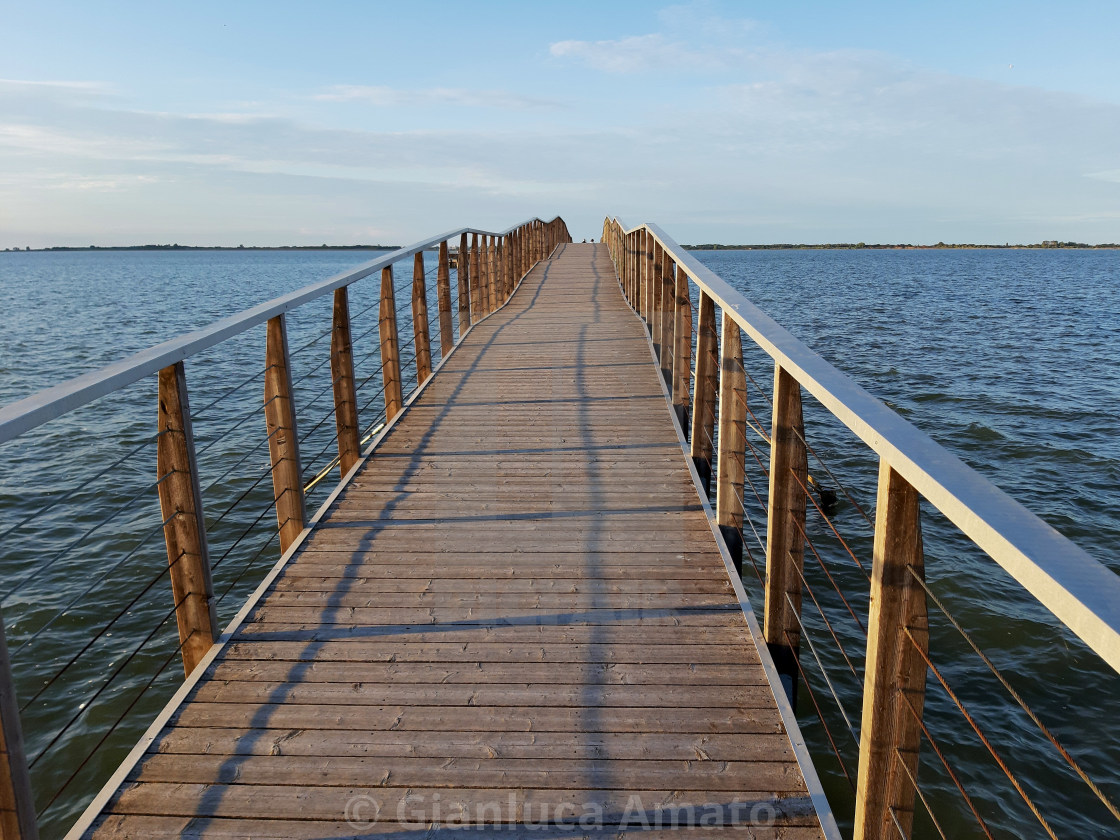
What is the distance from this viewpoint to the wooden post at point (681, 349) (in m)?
5.36

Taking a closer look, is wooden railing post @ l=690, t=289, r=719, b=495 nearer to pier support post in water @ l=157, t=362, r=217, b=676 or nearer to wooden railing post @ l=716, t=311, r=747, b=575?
wooden railing post @ l=716, t=311, r=747, b=575

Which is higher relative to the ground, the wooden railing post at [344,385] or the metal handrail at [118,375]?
the metal handrail at [118,375]

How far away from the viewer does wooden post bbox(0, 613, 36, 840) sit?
1.75 metres

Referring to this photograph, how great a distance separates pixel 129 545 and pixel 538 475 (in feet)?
16.8

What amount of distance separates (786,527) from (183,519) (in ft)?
6.66

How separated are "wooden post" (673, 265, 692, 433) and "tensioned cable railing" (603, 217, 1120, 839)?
16 millimetres

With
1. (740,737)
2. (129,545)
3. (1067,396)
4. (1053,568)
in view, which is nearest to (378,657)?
(740,737)

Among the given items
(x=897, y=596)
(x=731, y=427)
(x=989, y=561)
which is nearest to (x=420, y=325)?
(x=731, y=427)

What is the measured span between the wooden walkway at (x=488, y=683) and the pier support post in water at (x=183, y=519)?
152mm

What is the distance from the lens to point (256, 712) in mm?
2441

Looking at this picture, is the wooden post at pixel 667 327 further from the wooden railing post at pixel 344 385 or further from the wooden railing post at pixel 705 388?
the wooden railing post at pixel 344 385

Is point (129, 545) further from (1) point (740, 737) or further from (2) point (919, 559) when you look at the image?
(2) point (919, 559)

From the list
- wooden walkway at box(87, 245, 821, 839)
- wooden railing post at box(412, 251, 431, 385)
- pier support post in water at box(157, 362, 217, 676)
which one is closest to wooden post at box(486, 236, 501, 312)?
wooden railing post at box(412, 251, 431, 385)
